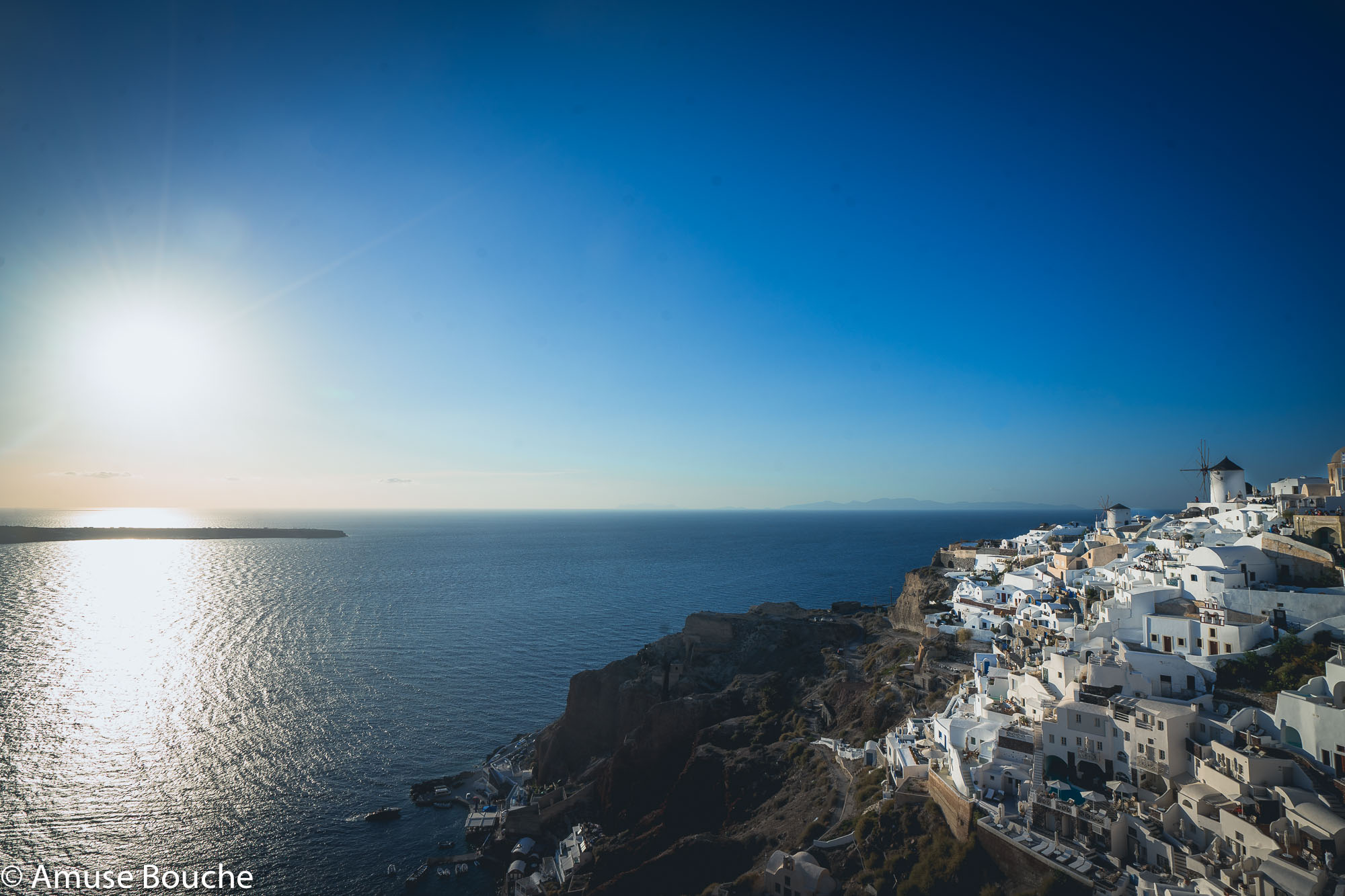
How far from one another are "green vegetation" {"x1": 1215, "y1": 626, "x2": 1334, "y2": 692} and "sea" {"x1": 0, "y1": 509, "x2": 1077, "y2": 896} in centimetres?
3652

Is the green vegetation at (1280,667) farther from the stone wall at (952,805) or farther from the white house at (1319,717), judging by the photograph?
the stone wall at (952,805)

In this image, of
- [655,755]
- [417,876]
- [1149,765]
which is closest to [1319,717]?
[1149,765]

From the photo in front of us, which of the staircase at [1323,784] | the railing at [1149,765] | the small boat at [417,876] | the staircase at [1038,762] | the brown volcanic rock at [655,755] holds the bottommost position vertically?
the small boat at [417,876]

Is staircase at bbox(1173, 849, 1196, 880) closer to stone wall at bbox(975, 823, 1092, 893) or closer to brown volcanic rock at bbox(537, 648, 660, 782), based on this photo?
stone wall at bbox(975, 823, 1092, 893)

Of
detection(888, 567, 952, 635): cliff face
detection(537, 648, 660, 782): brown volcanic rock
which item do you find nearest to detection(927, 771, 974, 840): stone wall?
detection(537, 648, 660, 782): brown volcanic rock

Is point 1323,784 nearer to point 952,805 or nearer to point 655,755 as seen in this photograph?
point 952,805

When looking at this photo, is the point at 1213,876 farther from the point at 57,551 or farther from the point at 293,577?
the point at 57,551

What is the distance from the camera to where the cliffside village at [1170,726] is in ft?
60.2

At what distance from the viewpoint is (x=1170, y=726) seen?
72.8 ft

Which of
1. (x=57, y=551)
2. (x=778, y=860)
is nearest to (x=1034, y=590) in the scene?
(x=778, y=860)

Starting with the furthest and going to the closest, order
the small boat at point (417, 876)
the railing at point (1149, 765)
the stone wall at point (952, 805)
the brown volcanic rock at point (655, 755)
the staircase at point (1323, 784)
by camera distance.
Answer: the brown volcanic rock at point (655, 755)
the small boat at point (417, 876)
the stone wall at point (952, 805)
the railing at point (1149, 765)
the staircase at point (1323, 784)

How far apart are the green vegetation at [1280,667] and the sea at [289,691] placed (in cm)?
3652

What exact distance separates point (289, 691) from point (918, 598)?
2217 inches

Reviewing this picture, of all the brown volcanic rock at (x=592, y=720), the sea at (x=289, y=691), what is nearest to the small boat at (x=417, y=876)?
the sea at (x=289, y=691)
